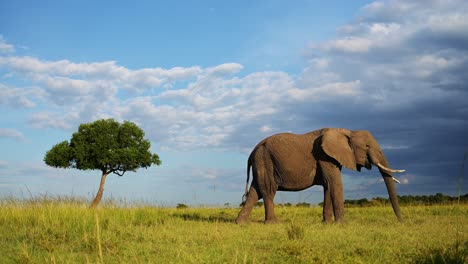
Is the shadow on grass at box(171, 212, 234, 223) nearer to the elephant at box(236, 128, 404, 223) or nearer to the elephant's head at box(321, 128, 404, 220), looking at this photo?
the elephant at box(236, 128, 404, 223)

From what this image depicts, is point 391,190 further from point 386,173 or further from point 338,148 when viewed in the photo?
point 338,148

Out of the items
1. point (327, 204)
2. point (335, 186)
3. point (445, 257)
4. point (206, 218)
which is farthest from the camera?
point (206, 218)

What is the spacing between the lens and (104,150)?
35.3 metres

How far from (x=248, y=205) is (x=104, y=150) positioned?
22.6 meters

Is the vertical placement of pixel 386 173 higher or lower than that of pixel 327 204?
higher

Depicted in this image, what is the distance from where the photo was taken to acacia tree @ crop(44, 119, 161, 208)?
35.4 meters

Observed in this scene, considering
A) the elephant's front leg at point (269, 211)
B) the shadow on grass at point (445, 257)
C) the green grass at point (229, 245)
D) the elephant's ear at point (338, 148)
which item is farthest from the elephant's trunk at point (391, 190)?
the shadow on grass at point (445, 257)

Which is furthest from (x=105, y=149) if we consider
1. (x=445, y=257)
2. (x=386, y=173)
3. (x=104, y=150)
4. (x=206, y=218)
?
(x=445, y=257)

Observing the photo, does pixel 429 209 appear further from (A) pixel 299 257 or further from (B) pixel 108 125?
(B) pixel 108 125

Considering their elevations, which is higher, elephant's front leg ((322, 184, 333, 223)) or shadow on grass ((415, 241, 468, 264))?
elephant's front leg ((322, 184, 333, 223))

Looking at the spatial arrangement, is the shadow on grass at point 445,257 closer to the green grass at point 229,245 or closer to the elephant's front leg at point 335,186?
the green grass at point 229,245

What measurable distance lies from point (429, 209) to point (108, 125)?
24.7 meters

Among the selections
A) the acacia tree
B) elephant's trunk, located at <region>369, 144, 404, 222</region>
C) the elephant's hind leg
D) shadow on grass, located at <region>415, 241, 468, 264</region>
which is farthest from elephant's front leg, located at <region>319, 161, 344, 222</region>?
the acacia tree

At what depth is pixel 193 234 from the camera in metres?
11.0
